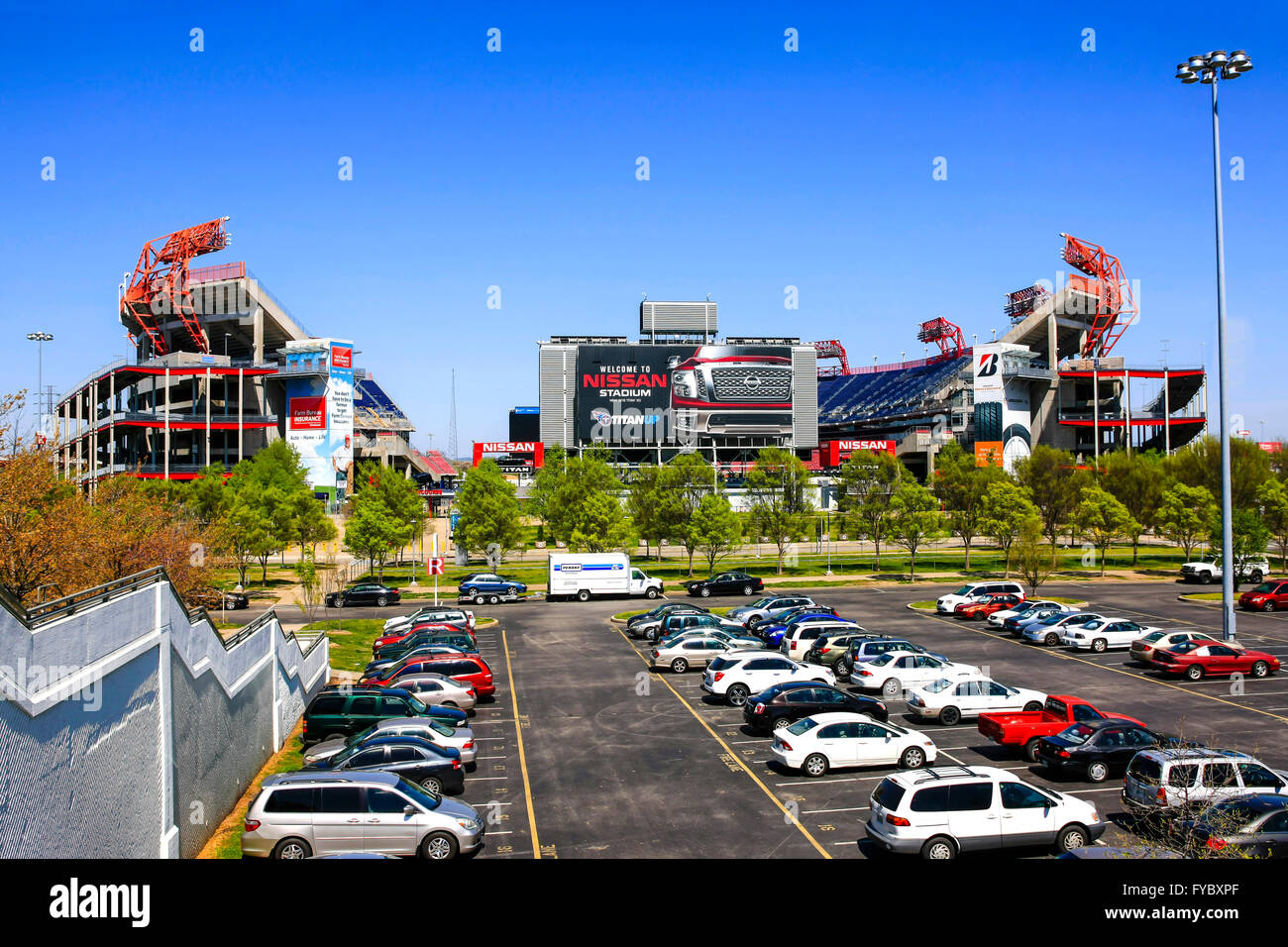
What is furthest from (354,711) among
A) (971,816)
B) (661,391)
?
(661,391)

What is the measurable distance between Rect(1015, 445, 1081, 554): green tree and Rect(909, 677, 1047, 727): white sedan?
143 ft

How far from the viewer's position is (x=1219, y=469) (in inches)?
2886

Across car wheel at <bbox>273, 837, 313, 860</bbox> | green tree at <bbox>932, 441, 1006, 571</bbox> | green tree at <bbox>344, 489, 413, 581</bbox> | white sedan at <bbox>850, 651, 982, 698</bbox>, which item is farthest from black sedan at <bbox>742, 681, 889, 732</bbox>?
green tree at <bbox>932, 441, 1006, 571</bbox>

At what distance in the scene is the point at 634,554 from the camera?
8519 centimetres

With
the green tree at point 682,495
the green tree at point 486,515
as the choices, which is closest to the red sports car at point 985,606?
the green tree at point 682,495

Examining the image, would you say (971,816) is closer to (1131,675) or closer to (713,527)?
(1131,675)

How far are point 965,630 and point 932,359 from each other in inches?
5722

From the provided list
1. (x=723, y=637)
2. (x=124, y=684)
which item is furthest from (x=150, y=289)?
(x=124, y=684)

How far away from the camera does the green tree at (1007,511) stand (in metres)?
59.8

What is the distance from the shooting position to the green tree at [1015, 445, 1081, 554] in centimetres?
6806

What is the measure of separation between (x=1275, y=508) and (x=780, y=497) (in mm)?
34688
